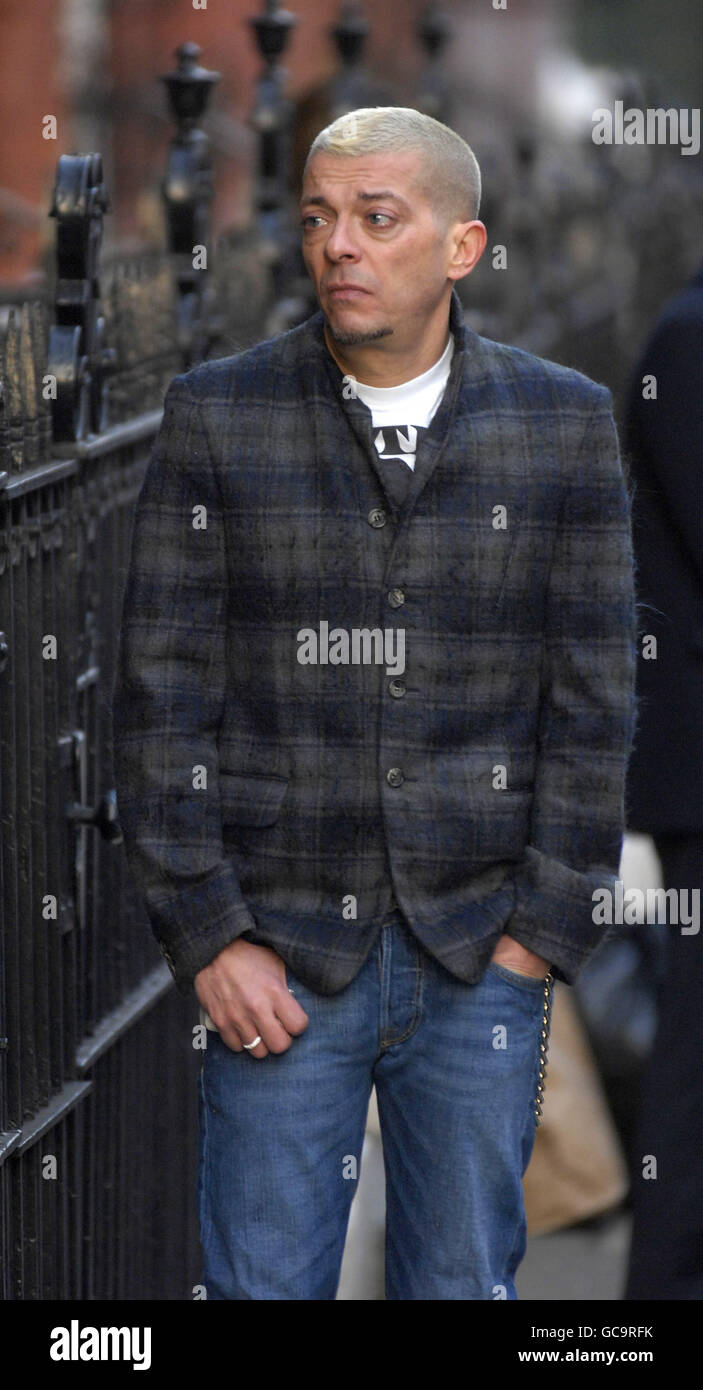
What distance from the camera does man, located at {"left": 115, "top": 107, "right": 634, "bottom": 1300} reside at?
286cm

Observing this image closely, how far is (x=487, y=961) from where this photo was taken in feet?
9.57

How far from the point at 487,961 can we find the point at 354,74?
487cm

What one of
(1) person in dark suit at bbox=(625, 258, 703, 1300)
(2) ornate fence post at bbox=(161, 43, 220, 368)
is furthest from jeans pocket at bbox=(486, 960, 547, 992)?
(2) ornate fence post at bbox=(161, 43, 220, 368)

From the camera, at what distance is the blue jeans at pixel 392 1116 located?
9.46 feet

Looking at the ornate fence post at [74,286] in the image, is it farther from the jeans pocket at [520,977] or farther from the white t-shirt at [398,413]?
the jeans pocket at [520,977]

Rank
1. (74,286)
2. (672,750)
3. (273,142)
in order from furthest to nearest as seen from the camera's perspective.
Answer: (273,142) → (672,750) → (74,286)

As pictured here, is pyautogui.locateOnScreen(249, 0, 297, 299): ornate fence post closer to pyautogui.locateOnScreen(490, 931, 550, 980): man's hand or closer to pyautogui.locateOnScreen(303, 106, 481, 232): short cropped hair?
pyautogui.locateOnScreen(303, 106, 481, 232): short cropped hair

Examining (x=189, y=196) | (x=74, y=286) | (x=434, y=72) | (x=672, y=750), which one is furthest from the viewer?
(x=434, y=72)

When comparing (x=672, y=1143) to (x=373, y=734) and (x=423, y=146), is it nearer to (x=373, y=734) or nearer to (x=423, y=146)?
(x=373, y=734)

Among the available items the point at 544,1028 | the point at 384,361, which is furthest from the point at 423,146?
the point at 544,1028

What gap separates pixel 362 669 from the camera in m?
2.87

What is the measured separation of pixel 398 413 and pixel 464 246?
23 cm

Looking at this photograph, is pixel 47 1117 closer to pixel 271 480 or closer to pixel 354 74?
pixel 271 480

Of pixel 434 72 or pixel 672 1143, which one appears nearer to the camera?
pixel 672 1143
